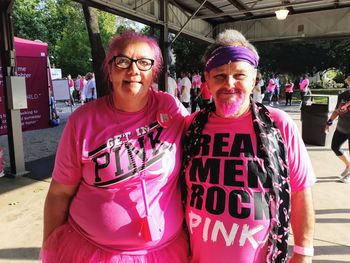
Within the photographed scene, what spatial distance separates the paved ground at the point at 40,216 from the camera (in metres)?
3.32

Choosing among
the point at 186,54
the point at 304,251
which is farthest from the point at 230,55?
the point at 186,54

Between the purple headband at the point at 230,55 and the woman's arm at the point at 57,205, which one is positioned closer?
the purple headband at the point at 230,55

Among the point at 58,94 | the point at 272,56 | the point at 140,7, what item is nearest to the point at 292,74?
the point at 272,56

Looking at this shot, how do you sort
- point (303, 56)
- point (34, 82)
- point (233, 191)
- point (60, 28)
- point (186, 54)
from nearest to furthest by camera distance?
point (233, 191) < point (34, 82) < point (186, 54) < point (303, 56) < point (60, 28)

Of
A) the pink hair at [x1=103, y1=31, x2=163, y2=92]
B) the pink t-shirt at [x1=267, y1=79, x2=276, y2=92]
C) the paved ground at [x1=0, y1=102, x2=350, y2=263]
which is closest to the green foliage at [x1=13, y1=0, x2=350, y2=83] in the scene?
the pink t-shirt at [x1=267, y1=79, x2=276, y2=92]

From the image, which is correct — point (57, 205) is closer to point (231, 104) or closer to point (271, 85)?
point (231, 104)

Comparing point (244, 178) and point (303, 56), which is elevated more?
point (303, 56)

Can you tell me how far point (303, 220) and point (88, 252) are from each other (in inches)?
36.8

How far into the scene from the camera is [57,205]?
1.63 m

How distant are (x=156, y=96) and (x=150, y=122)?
0.21 m

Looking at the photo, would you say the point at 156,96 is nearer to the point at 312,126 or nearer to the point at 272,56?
the point at 312,126

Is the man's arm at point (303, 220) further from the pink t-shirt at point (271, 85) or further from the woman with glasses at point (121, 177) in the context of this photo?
the pink t-shirt at point (271, 85)

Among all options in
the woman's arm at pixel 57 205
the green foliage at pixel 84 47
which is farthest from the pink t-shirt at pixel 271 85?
the woman's arm at pixel 57 205

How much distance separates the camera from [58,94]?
1329cm
